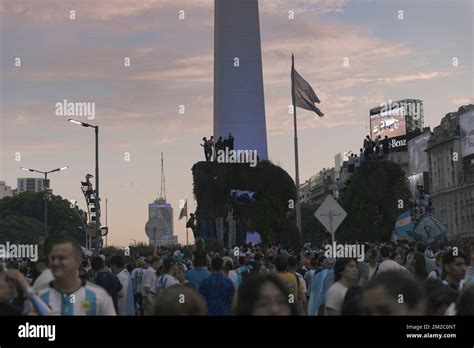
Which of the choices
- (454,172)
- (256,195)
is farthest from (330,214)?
(454,172)

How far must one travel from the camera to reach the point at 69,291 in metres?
6.82

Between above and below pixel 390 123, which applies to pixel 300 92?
below

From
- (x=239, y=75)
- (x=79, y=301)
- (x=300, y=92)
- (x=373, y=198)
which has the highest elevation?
(x=239, y=75)

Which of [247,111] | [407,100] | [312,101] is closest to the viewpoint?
[312,101]

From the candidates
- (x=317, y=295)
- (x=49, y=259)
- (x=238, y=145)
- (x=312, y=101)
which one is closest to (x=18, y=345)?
(x=49, y=259)

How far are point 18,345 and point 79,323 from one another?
0.40m

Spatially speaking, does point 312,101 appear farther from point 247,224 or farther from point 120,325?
point 120,325

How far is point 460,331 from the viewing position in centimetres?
629

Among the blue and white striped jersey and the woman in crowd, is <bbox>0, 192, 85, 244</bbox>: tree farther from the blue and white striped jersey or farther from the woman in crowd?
the woman in crowd

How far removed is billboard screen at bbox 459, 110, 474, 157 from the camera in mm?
104562

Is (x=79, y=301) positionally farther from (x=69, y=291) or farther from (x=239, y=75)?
(x=239, y=75)

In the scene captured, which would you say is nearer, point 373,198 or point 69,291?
point 69,291

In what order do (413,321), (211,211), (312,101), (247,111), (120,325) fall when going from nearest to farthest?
1. (413,321)
2. (120,325)
3. (312,101)
4. (211,211)
5. (247,111)

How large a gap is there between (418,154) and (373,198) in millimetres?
74856
